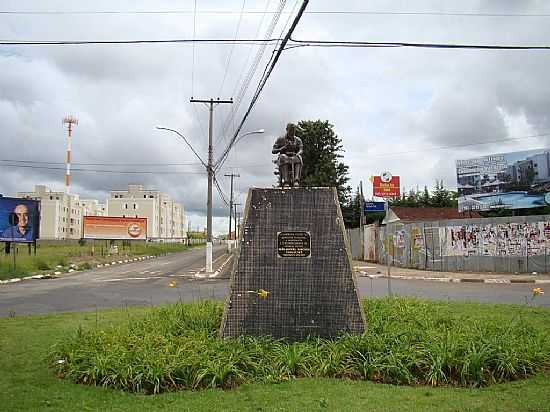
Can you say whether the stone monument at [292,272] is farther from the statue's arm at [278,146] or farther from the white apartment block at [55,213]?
the white apartment block at [55,213]

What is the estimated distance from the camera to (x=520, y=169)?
1316 inches

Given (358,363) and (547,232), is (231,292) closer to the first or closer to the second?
(358,363)

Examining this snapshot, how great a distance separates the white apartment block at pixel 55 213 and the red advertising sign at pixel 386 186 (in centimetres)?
7824

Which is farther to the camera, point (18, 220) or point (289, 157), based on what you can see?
point (18, 220)

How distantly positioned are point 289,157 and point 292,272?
208 centimetres

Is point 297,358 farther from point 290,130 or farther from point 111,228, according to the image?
point 111,228

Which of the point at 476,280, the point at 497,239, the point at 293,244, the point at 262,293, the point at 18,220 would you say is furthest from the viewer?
the point at 18,220

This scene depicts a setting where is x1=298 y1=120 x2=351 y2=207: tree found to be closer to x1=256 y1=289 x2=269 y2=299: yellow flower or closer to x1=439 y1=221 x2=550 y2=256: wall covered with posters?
x1=439 y1=221 x2=550 y2=256: wall covered with posters

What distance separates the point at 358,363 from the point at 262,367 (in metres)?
1.07

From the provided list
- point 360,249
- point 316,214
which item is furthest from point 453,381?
point 360,249

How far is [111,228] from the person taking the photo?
184 feet

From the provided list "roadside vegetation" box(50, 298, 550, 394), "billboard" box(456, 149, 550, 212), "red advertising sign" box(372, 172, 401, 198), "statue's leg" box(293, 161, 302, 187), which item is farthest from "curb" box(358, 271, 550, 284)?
"billboard" box(456, 149, 550, 212)

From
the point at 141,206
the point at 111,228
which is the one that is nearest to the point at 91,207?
the point at 141,206

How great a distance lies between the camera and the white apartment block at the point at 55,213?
8562cm
